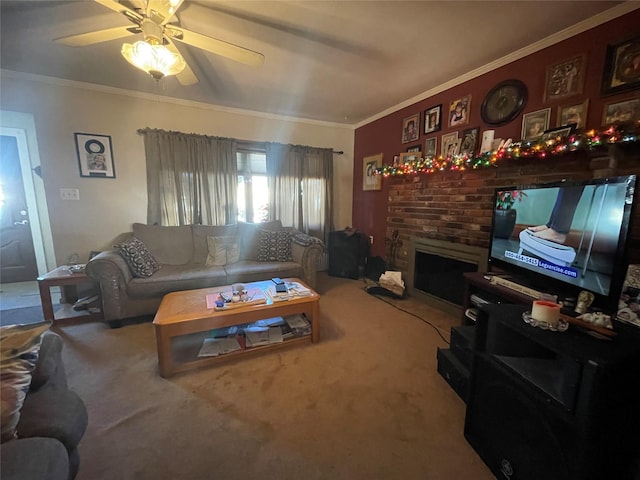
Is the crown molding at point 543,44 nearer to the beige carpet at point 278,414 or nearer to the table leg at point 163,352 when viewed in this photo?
the beige carpet at point 278,414

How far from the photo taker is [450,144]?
264cm

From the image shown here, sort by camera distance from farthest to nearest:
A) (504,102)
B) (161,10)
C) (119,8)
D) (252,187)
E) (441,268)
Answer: (252,187), (441,268), (504,102), (161,10), (119,8)

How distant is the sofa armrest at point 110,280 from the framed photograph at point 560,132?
3.49 m

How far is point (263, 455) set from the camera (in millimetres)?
1186

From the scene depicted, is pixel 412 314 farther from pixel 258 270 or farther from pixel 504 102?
pixel 504 102

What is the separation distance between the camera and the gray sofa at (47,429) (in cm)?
64

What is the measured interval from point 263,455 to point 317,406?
38cm

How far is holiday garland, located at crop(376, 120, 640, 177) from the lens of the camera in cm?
140

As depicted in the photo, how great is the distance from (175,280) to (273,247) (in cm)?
110

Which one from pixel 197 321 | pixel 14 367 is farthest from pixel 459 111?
pixel 14 367

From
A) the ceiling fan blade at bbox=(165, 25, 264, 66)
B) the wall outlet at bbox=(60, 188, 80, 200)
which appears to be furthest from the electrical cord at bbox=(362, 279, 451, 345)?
the wall outlet at bbox=(60, 188, 80, 200)

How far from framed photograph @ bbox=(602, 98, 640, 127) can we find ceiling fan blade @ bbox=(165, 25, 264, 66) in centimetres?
220

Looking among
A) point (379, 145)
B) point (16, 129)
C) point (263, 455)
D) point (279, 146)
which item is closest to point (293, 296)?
point (263, 455)

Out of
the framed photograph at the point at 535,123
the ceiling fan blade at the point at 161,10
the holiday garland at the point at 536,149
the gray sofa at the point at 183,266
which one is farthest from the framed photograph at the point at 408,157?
the ceiling fan blade at the point at 161,10
